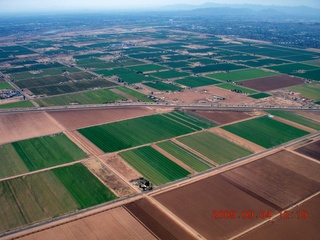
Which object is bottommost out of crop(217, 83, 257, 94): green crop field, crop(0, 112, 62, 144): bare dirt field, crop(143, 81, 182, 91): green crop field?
crop(0, 112, 62, 144): bare dirt field

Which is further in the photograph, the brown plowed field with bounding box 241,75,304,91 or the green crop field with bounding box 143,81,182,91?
the brown plowed field with bounding box 241,75,304,91

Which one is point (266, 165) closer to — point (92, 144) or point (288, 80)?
point (92, 144)

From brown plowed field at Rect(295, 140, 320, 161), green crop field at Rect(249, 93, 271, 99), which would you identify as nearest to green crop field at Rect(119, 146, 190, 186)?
brown plowed field at Rect(295, 140, 320, 161)

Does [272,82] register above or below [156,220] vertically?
above

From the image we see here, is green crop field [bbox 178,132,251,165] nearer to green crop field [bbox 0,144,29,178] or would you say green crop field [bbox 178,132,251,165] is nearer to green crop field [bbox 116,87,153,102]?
green crop field [bbox 116,87,153,102]

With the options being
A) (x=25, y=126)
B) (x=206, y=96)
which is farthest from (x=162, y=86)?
(x=25, y=126)
